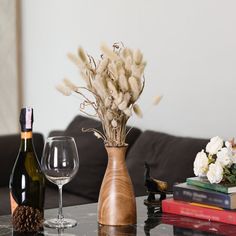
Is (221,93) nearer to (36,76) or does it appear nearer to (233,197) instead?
(233,197)

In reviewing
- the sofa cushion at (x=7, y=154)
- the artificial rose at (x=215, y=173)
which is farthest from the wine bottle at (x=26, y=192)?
the sofa cushion at (x=7, y=154)

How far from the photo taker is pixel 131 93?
1773 mm

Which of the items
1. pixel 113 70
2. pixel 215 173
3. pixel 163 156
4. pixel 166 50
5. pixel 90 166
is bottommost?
pixel 90 166

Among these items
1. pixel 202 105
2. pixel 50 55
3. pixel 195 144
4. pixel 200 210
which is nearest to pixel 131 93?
pixel 200 210

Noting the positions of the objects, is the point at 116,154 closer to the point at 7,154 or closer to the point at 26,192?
the point at 26,192

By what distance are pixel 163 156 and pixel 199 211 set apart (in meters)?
1.28

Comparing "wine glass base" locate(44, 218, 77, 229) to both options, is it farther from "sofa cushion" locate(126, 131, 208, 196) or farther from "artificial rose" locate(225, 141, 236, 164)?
"sofa cushion" locate(126, 131, 208, 196)

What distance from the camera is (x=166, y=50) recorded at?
3.48 metres

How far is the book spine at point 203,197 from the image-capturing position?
71.9 inches

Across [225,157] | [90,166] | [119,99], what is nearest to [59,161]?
[119,99]

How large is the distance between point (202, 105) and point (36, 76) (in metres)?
1.67

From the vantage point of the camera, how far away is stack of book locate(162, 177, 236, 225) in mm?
1820

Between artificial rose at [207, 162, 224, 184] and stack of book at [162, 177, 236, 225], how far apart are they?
0.02 m

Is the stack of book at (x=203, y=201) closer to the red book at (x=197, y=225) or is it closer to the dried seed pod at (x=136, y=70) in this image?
the red book at (x=197, y=225)
